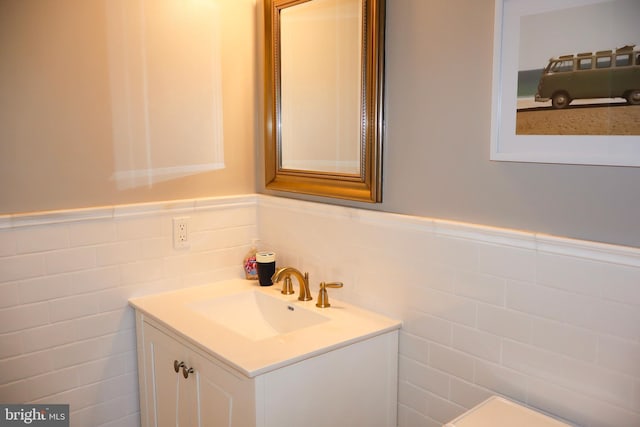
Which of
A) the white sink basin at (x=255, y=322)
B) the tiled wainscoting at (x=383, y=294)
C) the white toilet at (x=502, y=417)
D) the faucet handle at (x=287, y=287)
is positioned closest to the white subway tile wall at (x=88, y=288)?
the tiled wainscoting at (x=383, y=294)

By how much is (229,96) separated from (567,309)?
160 cm

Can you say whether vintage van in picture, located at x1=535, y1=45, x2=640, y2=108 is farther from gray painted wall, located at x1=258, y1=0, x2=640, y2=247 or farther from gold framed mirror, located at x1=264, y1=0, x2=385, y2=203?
gold framed mirror, located at x1=264, y1=0, x2=385, y2=203

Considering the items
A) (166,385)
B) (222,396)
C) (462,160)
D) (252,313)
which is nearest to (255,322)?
(252,313)

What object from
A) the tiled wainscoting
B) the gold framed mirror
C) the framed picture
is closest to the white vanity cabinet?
the tiled wainscoting

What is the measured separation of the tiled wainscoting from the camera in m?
1.50

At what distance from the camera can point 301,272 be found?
7.86 feet

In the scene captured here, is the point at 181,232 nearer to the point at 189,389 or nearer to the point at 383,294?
the point at 189,389

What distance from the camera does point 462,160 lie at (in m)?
1.76

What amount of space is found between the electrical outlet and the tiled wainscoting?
3cm

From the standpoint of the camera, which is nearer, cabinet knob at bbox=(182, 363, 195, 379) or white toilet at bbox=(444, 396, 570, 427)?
white toilet at bbox=(444, 396, 570, 427)

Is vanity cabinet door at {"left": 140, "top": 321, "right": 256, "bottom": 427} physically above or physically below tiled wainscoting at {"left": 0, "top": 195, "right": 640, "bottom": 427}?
below

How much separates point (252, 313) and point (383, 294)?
0.59 meters

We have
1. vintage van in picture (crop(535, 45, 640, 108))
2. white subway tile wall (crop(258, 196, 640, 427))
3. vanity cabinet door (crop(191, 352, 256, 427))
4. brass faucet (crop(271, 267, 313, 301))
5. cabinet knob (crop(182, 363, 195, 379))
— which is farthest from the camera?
brass faucet (crop(271, 267, 313, 301))

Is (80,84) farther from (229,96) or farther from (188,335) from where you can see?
(188,335)
